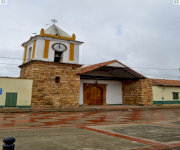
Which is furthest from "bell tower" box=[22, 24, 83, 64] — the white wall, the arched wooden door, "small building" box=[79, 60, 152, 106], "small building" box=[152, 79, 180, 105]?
"small building" box=[152, 79, 180, 105]

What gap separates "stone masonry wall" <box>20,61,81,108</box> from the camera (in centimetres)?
1667

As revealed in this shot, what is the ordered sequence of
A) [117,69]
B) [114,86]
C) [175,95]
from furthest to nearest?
[175,95], [114,86], [117,69]

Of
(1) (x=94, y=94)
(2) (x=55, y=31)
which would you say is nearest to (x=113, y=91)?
(1) (x=94, y=94)

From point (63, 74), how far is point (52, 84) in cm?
156

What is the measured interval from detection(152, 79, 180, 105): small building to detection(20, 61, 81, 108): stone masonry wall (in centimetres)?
1140

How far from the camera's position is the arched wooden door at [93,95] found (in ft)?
73.6

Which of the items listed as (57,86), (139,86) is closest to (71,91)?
(57,86)

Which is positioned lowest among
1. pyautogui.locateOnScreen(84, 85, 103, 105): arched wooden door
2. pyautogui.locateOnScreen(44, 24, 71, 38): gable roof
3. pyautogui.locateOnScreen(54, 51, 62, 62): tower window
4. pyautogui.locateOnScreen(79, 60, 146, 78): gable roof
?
pyautogui.locateOnScreen(84, 85, 103, 105): arched wooden door

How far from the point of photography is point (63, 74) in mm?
18016

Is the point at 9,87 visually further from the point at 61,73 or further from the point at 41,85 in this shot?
the point at 61,73

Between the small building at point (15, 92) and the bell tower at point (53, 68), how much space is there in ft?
1.76

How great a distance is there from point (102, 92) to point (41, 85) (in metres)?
9.58

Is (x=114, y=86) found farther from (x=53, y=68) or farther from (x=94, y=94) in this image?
(x=53, y=68)

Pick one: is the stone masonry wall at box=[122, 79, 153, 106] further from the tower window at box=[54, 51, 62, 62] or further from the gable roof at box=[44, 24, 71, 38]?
the gable roof at box=[44, 24, 71, 38]
